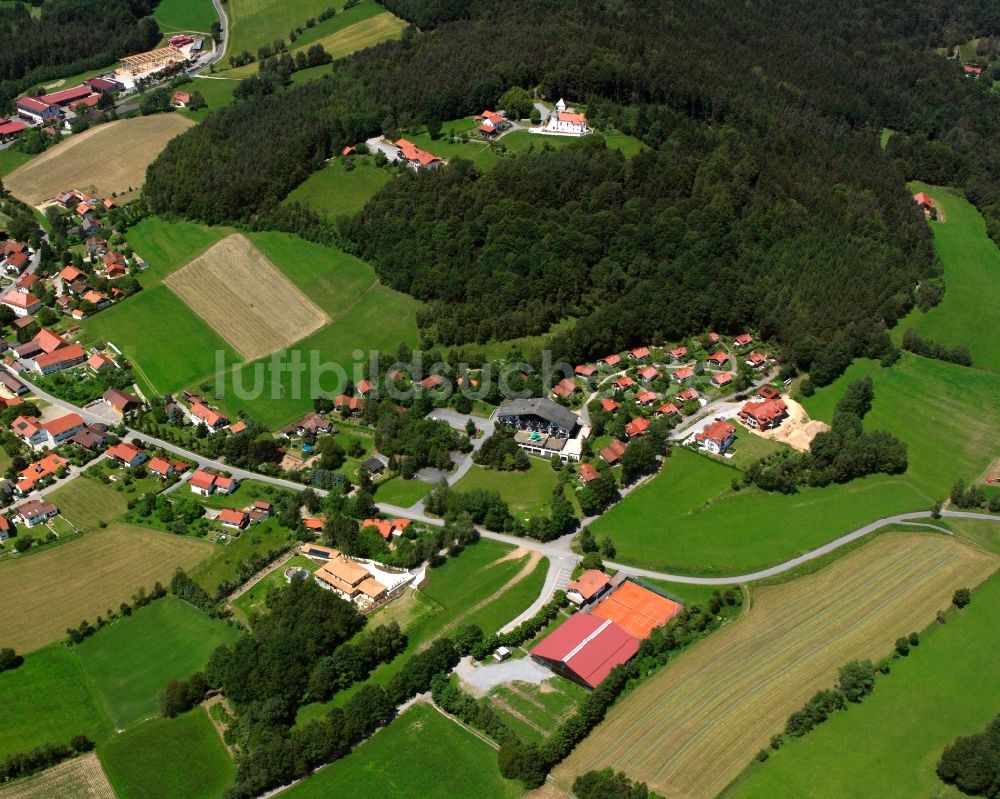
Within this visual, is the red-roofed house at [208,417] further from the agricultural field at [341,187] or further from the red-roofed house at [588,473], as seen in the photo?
the agricultural field at [341,187]

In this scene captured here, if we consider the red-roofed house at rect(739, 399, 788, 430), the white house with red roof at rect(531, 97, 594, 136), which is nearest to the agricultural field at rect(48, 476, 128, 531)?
the red-roofed house at rect(739, 399, 788, 430)

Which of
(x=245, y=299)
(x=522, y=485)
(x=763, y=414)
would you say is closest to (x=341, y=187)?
(x=245, y=299)

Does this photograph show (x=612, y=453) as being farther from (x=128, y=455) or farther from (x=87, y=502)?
(x=87, y=502)

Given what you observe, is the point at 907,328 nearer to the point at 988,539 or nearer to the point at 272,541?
the point at 988,539

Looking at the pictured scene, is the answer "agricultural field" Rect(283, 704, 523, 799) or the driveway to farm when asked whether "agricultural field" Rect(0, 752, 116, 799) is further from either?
the driveway to farm

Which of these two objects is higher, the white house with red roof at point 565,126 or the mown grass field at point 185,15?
the mown grass field at point 185,15

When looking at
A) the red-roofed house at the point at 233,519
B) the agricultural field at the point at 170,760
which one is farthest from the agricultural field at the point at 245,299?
the agricultural field at the point at 170,760
